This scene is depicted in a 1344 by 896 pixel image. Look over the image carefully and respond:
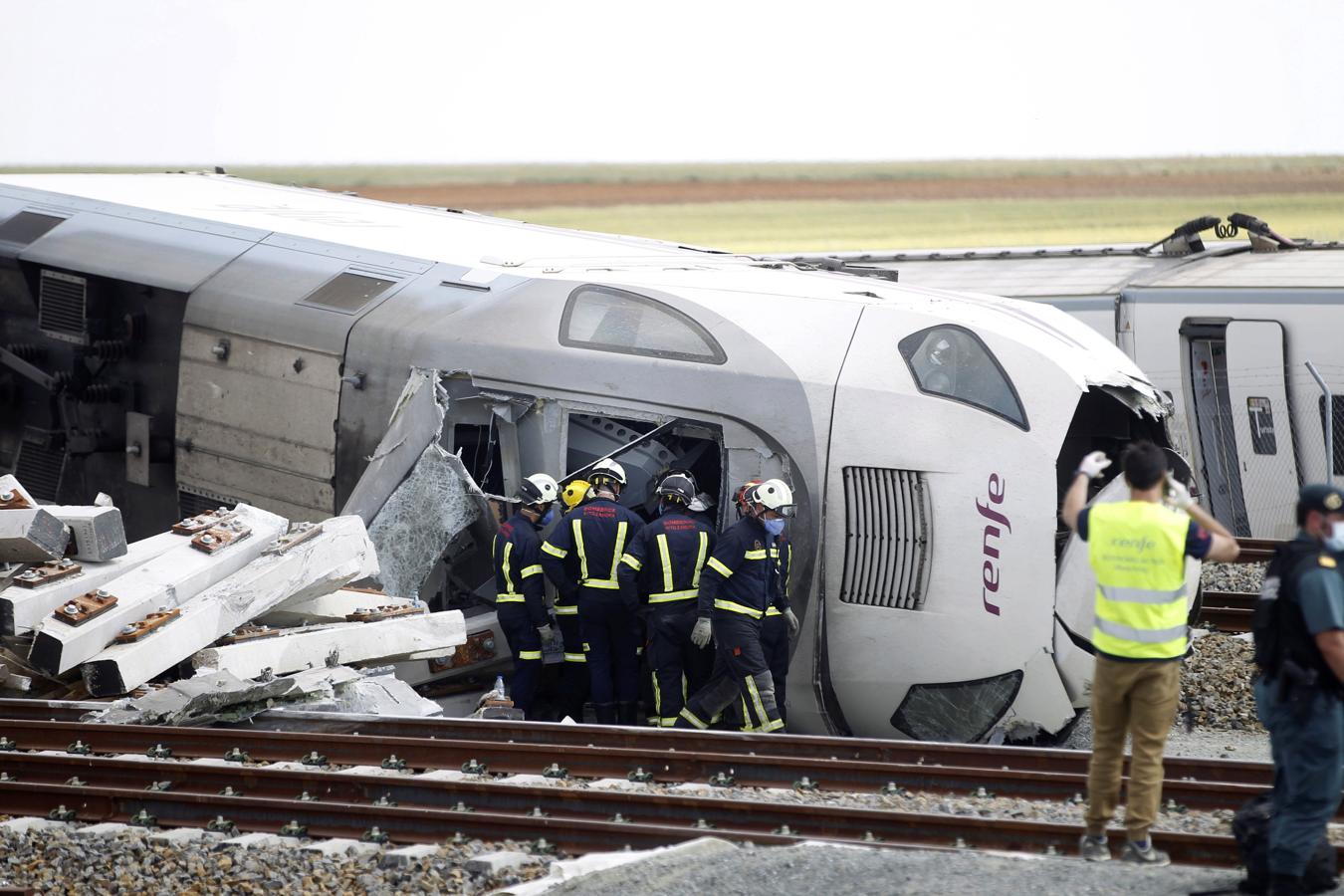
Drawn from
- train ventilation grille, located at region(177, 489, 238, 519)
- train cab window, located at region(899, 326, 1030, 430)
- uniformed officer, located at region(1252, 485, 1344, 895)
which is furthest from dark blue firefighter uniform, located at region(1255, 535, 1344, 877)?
train ventilation grille, located at region(177, 489, 238, 519)

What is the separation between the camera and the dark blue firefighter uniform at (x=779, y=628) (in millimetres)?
9609

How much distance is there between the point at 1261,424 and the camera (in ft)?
50.4

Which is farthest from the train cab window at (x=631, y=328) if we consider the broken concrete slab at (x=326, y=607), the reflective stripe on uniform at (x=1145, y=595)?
the reflective stripe on uniform at (x=1145, y=595)

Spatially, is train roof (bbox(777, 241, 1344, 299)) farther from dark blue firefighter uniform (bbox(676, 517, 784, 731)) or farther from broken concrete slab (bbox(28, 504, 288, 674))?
broken concrete slab (bbox(28, 504, 288, 674))

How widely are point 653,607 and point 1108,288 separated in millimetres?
8789

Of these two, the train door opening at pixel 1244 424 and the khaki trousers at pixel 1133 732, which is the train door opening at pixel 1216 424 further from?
the khaki trousers at pixel 1133 732

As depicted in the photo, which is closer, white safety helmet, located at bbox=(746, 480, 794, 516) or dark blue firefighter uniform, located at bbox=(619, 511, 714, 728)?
white safety helmet, located at bbox=(746, 480, 794, 516)

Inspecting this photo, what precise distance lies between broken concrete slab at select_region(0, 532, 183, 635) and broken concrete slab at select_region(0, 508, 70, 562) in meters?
0.23

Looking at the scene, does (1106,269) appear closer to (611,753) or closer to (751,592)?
(751,592)

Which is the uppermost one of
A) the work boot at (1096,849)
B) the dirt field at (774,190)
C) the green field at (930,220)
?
the dirt field at (774,190)

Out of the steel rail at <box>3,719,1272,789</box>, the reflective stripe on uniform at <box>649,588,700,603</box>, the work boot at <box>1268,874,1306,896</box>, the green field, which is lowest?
the steel rail at <box>3,719,1272,789</box>

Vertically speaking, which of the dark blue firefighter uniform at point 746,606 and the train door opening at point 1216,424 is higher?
the train door opening at point 1216,424

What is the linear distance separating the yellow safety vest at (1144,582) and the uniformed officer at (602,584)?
13.9 feet

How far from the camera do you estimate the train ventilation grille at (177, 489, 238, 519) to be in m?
12.0
